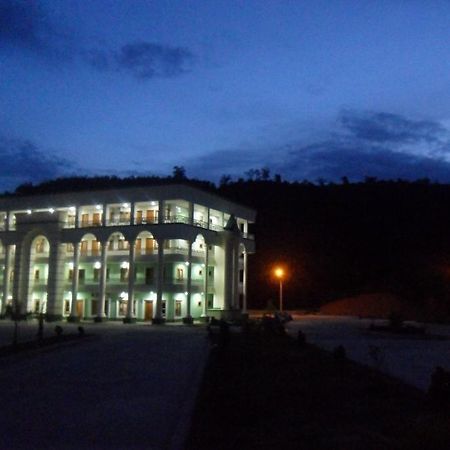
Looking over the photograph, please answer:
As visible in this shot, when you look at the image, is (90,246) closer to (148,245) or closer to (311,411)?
(148,245)

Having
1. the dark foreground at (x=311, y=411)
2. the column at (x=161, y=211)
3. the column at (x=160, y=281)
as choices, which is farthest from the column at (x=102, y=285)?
the dark foreground at (x=311, y=411)

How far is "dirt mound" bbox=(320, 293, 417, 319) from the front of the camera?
2895 inches

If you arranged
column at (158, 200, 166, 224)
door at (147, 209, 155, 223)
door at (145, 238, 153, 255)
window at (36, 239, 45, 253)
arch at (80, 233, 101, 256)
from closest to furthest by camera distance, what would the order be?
column at (158, 200, 166, 224)
door at (147, 209, 155, 223)
door at (145, 238, 153, 255)
arch at (80, 233, 101, 256)
window at (36, 239, 45, 253)

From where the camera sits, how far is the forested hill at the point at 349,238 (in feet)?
307

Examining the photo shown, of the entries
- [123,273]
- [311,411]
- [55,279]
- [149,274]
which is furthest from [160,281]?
[311,411]

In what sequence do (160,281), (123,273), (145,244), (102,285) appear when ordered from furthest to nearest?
(123,273) < (145,244) < (102,285) < (160,281)

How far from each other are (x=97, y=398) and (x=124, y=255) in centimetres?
4092

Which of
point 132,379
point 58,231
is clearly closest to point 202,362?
point 132,379

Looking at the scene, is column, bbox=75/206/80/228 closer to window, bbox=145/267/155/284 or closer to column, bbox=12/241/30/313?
column, bbox=12/241/30/313

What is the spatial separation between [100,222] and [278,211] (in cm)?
6625

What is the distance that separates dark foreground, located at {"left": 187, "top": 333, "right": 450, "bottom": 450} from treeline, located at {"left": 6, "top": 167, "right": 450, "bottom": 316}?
65.4m

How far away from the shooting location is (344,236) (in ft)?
363

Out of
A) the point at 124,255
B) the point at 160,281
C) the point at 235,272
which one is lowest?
the point at 160,281

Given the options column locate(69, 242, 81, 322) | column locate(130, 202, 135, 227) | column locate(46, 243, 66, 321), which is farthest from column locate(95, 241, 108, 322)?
column locate(46, 243, 66, 321)
